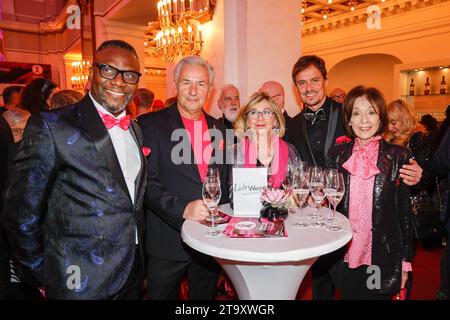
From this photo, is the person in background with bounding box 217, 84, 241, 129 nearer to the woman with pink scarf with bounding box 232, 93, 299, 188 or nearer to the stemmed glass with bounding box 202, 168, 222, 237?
the woman with pink scarf with bounding box 232, 93, 299, 188

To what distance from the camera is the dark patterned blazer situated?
147cm

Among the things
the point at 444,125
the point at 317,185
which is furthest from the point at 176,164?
the point at 444,125

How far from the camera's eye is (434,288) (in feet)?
11.5

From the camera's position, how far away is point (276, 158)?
91.4 inches

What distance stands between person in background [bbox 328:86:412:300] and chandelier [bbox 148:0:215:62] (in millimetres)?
3064

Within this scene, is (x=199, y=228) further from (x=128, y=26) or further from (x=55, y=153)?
(x=128, y=26)

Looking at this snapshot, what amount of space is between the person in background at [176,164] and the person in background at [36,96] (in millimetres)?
1839

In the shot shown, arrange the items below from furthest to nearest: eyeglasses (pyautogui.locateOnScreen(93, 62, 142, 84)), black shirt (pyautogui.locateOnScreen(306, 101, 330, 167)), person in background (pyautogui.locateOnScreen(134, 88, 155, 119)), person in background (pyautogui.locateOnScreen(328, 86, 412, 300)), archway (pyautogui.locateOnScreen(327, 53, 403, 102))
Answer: archway (pyautogui.locateOnScreen(327, 53, 403, 102)) → person in background (pyautogui.locateOnScreen(134, 88, 155, 119)) → black shirt (pyautogui.locateOnScreen(306, 101, 330, 167)) → person in background (pyautogui.locateOnScreen(328, 86, 412, 300)) → eyeglasses (pyautogui.locateOnScreen(93, 62, 142, 84))

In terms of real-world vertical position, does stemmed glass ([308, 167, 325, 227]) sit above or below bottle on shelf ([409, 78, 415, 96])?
below

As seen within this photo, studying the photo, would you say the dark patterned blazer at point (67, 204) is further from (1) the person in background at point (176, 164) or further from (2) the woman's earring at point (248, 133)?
(2) the woman's earring at point (248, 133)

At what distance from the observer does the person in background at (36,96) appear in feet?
11.4

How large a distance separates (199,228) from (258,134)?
876mm

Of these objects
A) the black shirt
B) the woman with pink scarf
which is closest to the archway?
the black shirt

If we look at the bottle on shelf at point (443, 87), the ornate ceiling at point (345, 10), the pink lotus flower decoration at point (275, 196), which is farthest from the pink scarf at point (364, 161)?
the ornate ceiling at point (345, 10)
